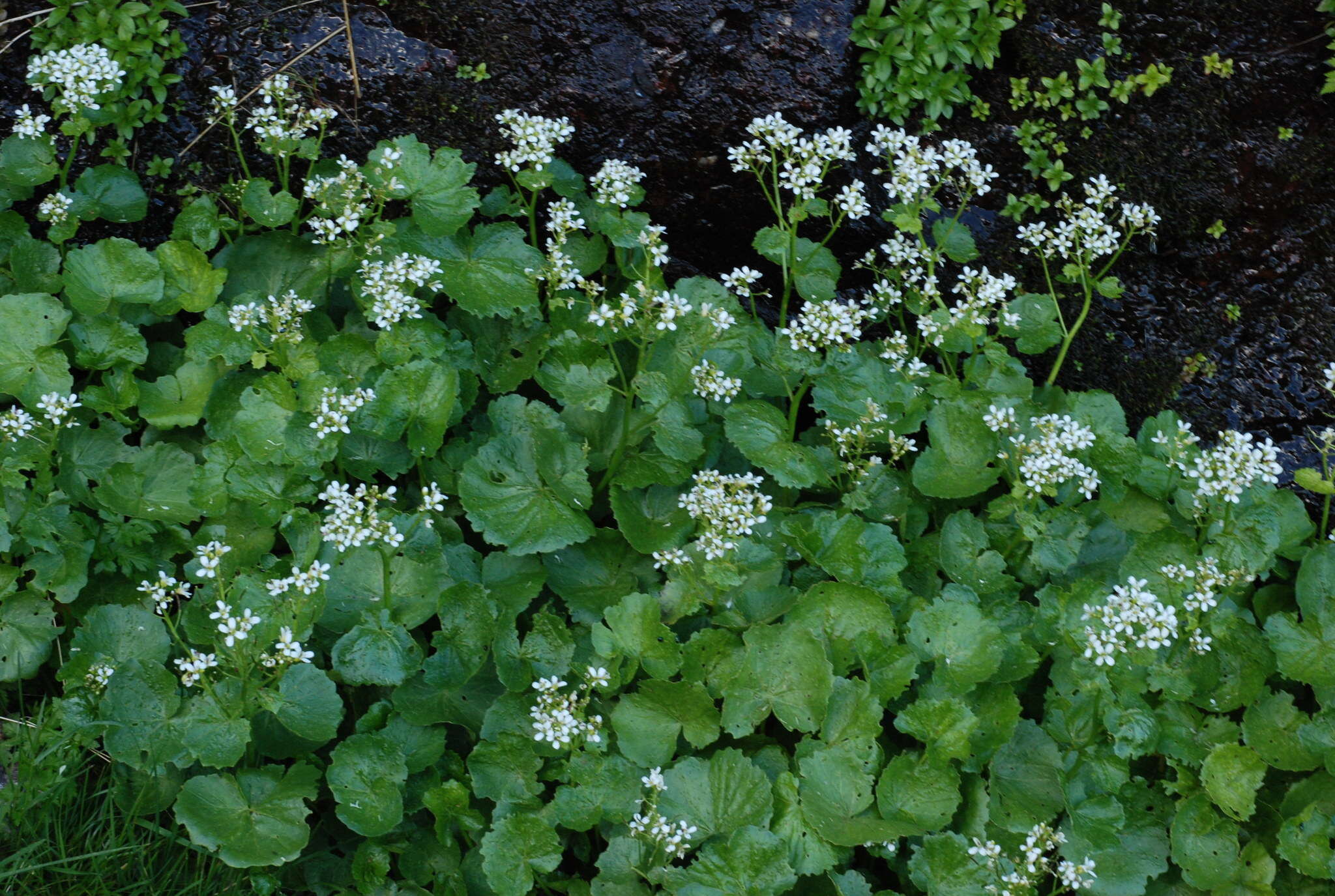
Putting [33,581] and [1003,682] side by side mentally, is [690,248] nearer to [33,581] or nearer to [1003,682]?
[1003,682]

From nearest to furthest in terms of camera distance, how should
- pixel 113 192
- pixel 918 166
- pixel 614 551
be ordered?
pixel 614 551 → pixel 918 166 → pixel 113 192

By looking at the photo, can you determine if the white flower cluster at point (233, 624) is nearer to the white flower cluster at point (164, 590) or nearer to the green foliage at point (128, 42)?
the white flower cluster at point (164, 590)

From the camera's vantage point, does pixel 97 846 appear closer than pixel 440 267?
Yes

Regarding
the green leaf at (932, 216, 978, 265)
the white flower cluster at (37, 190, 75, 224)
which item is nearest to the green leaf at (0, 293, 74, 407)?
the white flower cluster at (37, 190, 75, 224)

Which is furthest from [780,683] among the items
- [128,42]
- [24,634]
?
[128,42]

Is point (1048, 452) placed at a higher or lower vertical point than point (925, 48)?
lower

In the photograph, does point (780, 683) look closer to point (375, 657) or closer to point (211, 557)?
point (375, 657)

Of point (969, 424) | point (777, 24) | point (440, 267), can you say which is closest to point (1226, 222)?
point (969, 424)
